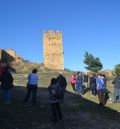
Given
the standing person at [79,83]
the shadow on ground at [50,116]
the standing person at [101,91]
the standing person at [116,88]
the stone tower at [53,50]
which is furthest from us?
the stone tower at [53,50]

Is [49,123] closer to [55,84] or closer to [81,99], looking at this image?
[55,84]

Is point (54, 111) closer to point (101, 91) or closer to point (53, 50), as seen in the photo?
point (101, 91)

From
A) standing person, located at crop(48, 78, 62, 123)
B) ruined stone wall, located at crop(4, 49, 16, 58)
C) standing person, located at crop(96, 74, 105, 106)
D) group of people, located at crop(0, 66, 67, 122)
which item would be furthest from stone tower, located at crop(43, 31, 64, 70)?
standing person, located at crop(48, 78, 62, 123)

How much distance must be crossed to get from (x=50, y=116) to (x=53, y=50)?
58298 millimetres

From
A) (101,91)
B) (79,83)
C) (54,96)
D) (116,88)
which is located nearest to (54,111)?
(54,96)

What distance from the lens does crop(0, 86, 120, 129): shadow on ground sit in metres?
18.7

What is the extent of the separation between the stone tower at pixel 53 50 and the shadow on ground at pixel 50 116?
51.6m

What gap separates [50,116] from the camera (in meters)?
20.5

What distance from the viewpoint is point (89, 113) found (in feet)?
74.8

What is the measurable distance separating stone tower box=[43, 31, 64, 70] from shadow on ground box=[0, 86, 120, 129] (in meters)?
51.6

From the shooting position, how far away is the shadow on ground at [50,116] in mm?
18734

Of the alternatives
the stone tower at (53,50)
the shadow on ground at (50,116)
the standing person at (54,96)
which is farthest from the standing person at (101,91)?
the stone tower at (53,50)

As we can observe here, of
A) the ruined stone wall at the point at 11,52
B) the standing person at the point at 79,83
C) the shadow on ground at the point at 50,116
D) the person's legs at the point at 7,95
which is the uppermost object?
the ruined stone wall at the point at 11,52

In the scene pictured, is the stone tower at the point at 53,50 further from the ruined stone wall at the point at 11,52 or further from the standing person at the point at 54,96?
the standing person at the point at 54,96
